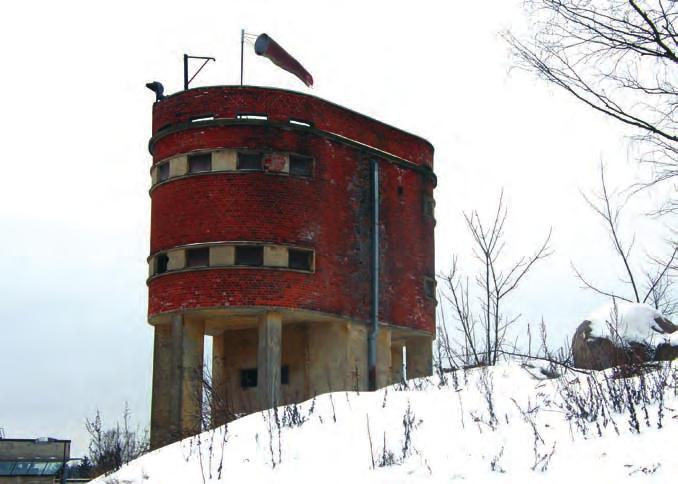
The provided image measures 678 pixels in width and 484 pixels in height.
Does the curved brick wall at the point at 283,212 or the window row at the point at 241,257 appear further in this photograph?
the curved brick wall at the point at 283,212

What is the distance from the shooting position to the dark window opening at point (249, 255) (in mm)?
26547

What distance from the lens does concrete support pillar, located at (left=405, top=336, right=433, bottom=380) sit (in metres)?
31.2

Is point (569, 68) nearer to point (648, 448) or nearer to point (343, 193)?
point (648, 448)

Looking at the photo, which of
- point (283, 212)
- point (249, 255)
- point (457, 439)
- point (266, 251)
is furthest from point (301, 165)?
point (457, 439)

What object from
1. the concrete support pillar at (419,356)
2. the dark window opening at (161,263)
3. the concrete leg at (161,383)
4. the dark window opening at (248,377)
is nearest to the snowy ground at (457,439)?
the concrete leg at (161,383)

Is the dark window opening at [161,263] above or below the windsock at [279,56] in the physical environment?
below

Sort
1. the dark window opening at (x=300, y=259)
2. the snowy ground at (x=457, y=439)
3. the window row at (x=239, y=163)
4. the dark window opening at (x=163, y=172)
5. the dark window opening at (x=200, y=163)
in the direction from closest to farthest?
the snowy ground at (x=457, y=439)
the dark window opening at (x=300, y=259)
the window row at (x=239, y=163)
the dark window opening at (x=200, y=163)
the dark window opening at (x=163, y=172)

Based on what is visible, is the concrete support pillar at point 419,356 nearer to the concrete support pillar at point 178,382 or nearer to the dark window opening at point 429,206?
the dark window opening at point 429,206

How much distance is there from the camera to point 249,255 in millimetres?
26672

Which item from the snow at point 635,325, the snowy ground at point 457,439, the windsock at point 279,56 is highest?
the windsock at point 279,56

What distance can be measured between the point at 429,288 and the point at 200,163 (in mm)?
8855

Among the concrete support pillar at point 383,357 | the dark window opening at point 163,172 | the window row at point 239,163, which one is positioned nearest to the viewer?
the window row at point 239,163

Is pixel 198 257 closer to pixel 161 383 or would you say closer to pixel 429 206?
pixel 161 383

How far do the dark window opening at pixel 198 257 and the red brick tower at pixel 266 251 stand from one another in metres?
0.03
